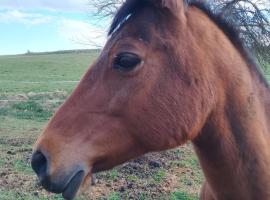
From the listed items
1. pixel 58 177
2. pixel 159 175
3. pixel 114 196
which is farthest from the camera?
pixel 159 175

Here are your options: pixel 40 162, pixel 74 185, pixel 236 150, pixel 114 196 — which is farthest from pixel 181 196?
pixel 40 162

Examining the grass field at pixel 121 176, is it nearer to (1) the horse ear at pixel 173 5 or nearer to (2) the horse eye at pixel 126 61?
(2) the horse eye at pixel 126 61

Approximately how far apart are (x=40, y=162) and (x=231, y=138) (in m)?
1.25

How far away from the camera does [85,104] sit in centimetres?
278

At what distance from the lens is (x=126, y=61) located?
110 inches

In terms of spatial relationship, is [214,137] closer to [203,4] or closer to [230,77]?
[230,77]

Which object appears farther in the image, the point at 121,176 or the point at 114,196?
the point at 121,176

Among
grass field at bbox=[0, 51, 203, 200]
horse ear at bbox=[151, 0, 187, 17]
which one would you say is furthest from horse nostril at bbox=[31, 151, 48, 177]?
grass field at bbox=[0, 51, 203, 200]

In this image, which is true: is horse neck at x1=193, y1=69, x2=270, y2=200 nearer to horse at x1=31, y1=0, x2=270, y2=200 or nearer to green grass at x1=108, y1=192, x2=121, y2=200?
horse at x1=31, y1=0, x2=270, y2=200

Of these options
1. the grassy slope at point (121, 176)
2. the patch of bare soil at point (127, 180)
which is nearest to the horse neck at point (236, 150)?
the patch of bare soil at point (127, 180)

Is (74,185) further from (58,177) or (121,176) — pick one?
(121,176)

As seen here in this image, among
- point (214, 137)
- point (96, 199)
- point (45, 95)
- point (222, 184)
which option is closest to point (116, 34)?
point (214, 137)

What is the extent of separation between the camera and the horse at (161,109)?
2.71 meters

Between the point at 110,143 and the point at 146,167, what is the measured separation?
17.5 feet
